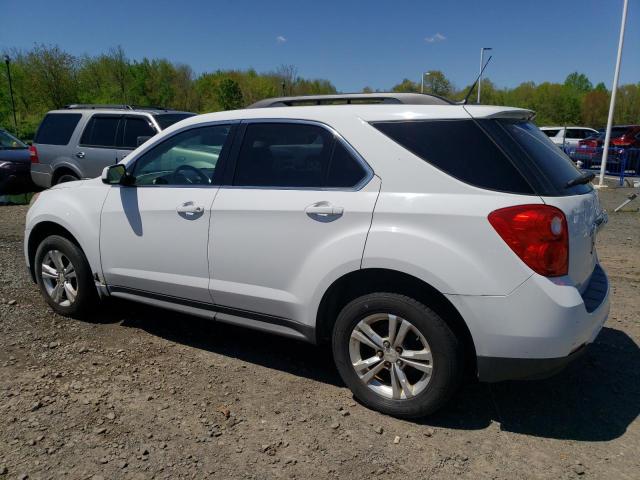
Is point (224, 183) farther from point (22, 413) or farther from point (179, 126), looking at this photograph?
point (22, 413)

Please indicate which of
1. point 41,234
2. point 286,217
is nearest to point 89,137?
point 41,234

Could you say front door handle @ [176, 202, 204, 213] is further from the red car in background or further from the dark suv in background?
the red car in background

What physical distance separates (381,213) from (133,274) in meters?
2.08

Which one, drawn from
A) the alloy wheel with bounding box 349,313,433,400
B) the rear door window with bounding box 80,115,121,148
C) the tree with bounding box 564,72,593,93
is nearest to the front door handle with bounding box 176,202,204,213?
the alloy wheel with bounding box 349,313,433,400

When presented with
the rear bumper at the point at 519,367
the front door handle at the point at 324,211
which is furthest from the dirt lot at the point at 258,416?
the front door handle at the point at 324,211

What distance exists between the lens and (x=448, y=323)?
2.79 m

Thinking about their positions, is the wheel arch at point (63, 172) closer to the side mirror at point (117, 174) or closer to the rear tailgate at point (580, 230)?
the side mirror at point (117, 174)

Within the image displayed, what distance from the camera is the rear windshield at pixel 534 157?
268cm

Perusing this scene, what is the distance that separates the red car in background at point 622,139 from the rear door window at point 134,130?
17961 millimetres

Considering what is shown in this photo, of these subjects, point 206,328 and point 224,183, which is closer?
point 224,183

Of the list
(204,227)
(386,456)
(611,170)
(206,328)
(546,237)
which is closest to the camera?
A: (546,237)

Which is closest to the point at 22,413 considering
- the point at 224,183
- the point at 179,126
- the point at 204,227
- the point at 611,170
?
the point at 204,227

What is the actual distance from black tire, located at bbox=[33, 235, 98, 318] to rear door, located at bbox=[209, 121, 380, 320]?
1431 mm

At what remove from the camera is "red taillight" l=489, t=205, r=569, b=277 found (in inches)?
100
